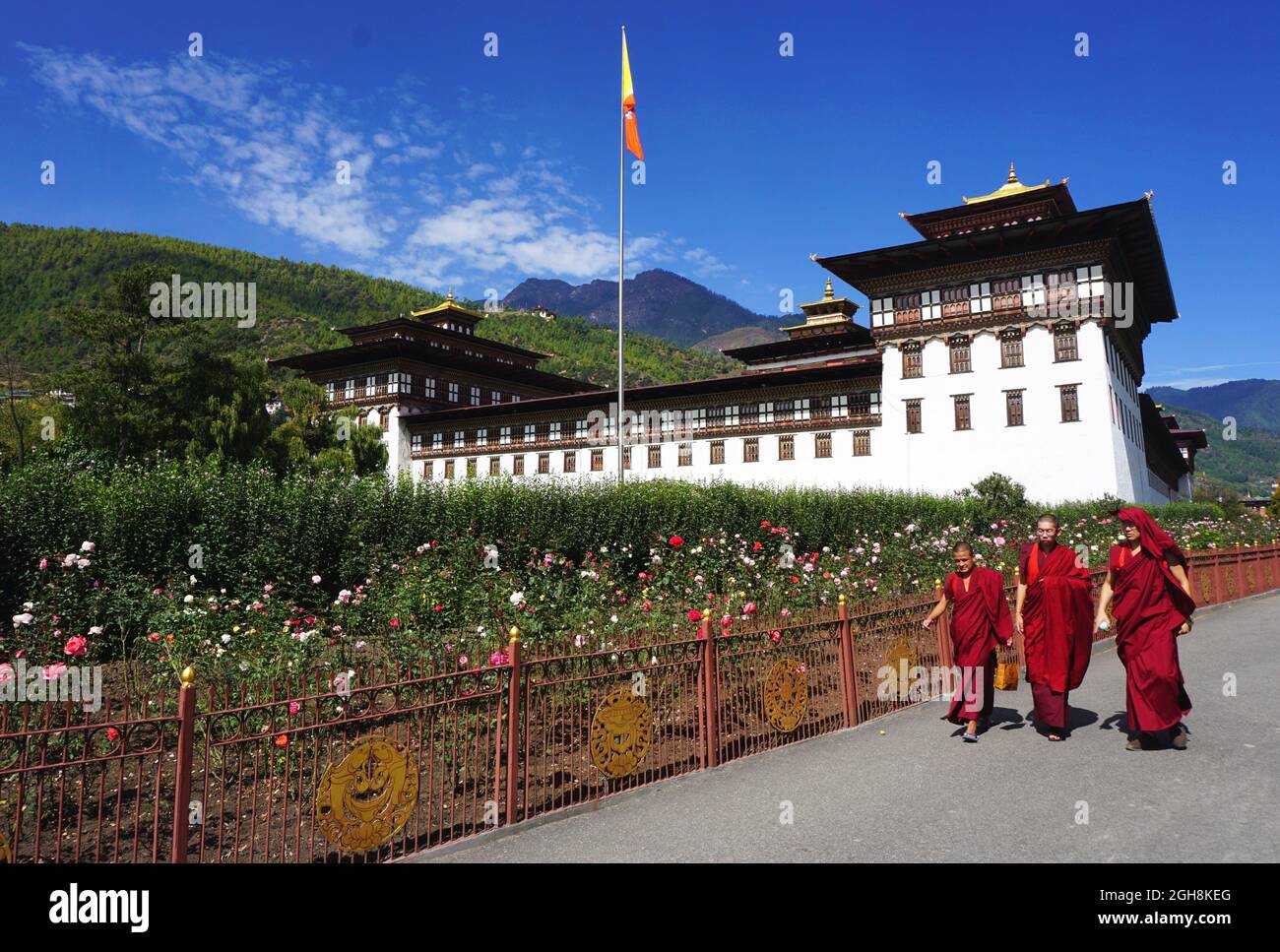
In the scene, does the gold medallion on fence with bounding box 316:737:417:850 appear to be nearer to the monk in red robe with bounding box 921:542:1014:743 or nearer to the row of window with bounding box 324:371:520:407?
the monk in red robe with bounding box 921:542:1014:743

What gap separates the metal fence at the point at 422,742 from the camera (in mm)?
4641

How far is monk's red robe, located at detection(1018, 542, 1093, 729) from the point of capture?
7.47 metres

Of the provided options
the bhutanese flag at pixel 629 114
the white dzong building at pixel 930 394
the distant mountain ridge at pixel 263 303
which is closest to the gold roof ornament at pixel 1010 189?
the white dzong building at pixel 930 394

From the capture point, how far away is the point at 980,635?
7785 mm

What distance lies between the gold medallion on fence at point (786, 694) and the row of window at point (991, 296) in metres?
35.5

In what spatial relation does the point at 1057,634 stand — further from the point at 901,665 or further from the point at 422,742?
the point at 422,742

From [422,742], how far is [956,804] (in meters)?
3.94

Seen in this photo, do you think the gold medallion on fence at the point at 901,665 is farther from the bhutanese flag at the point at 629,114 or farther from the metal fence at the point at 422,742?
the bhutanese flag at the point at 629,114

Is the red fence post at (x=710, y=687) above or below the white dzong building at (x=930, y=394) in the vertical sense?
below

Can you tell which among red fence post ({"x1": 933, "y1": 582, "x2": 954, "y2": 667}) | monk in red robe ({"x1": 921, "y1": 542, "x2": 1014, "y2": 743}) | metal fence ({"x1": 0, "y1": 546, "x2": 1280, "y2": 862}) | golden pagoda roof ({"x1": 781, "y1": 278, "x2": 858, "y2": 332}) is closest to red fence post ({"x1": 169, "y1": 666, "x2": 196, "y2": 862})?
metal fence ({"x1": 0, "y1": 546, "x2": 1280, "y2": 862})

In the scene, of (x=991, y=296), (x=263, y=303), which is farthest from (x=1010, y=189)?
(x=263, y=303)
